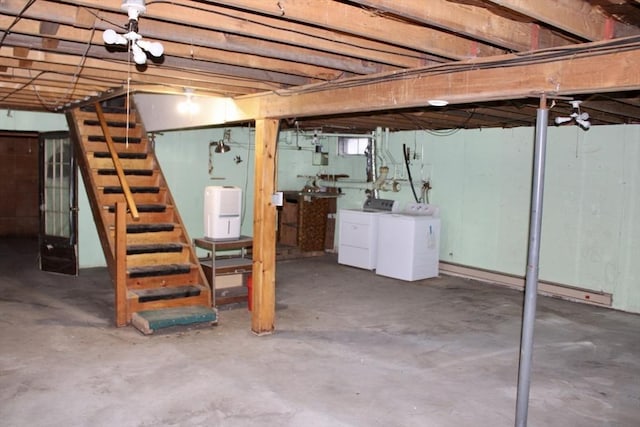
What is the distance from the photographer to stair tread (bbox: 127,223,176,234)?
18.9 feet

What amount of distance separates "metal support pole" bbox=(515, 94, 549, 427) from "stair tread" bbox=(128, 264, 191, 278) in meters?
3.71

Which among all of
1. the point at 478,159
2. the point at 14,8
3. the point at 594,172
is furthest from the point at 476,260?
the point at 14,8

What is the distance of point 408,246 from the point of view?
24.2 feet

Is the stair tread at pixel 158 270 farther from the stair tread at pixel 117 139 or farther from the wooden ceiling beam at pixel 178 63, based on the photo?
the wooden ceiling beam at pixel 178 63

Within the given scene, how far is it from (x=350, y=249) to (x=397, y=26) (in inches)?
227

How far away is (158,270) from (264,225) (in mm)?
1396

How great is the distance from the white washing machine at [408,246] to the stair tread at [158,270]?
3014 millimetres

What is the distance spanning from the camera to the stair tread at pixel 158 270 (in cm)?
541

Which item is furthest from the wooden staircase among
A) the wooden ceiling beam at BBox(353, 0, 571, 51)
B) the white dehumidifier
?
the wooden ceiling beam at BBox(353, 0, 571, 51)

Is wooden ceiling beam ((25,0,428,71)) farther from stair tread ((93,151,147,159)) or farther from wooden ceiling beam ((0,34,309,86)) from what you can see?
stair tread ((93,151,147,159))

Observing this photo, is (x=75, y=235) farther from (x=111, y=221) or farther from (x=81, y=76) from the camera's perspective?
(x=81, y=76)

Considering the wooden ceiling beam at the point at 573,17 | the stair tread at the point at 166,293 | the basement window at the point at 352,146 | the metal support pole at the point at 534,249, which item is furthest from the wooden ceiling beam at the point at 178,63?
the basement window at the point at 352,146

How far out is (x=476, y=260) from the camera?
7.76 m

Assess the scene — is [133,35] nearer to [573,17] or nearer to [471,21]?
[471,21]
